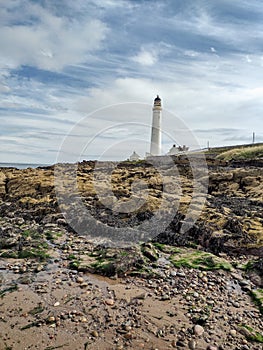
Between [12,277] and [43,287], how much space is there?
111 cm

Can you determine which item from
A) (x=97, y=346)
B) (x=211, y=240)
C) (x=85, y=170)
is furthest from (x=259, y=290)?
(x=85, y=170)

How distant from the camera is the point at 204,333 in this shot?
6.02 metres

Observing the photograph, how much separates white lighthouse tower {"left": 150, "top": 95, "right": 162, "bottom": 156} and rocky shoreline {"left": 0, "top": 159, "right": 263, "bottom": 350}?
27.9 m

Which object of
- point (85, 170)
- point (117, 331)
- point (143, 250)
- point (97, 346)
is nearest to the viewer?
point (97, 346)

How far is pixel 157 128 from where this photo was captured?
4369 centimetres

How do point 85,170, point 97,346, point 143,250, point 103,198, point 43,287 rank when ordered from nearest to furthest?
point 97,346
point 43,287
point 143,250
point 103,198
point 85,170

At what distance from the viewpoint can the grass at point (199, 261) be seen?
9.18 meters

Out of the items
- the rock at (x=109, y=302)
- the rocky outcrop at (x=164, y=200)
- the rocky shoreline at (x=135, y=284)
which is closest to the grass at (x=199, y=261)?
the rocky shoreline at (x=135, y=284)

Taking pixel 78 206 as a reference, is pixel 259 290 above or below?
below

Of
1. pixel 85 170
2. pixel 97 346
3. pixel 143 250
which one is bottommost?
pixel 97 346

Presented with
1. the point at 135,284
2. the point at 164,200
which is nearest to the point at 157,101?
the point at 164,200

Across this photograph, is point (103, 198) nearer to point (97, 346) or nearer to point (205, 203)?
point (205, 203)

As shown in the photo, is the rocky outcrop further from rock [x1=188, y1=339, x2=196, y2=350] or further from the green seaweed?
the green seaweed

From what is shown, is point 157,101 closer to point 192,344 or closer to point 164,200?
point 164,200
